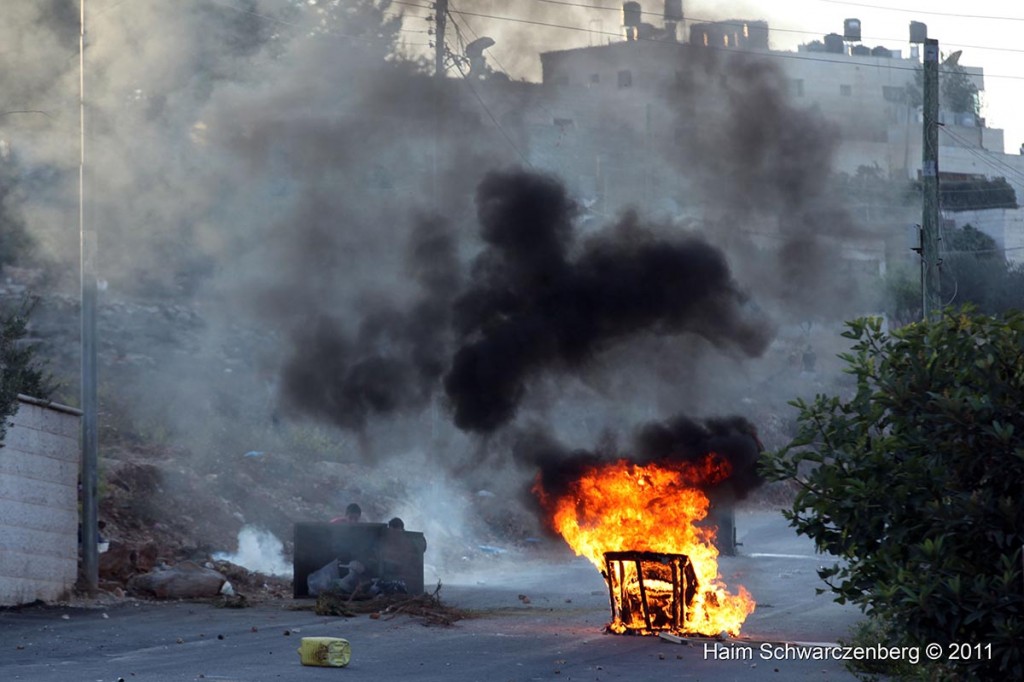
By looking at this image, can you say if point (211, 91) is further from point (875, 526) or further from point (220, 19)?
point (875, 526)

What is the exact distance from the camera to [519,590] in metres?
20.5

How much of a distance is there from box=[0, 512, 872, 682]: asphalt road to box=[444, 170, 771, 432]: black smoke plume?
125 inches

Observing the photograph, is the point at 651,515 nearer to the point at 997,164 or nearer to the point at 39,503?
the point at 39,503

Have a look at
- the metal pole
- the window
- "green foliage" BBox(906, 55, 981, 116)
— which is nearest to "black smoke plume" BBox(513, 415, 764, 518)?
the metal pole

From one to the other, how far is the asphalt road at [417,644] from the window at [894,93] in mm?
37271

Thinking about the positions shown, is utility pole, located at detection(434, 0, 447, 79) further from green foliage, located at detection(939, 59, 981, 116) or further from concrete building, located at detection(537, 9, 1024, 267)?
green foliage, located at detection(939, 59, 981, 116)

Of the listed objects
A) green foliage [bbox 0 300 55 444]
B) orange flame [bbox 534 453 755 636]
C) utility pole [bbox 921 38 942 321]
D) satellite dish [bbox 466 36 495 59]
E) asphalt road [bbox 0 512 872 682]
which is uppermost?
satellite dish [bbox 466 36 495 59]

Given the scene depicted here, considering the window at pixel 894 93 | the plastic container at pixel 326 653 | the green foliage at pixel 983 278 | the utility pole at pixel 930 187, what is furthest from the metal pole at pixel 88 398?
the window at pixel 894 93

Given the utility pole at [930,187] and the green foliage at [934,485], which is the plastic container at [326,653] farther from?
the utility pole at [930,187]

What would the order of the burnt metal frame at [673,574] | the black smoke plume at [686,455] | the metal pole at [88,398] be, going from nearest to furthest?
the burnt metal frame at [673,574] → the black smoke plume at [686,455] → the metal pole at [88,398]

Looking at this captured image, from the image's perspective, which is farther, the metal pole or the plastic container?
the metal pole

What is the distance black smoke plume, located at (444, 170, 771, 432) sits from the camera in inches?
707

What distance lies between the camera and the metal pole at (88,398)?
56.7 ft

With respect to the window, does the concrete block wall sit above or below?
below
